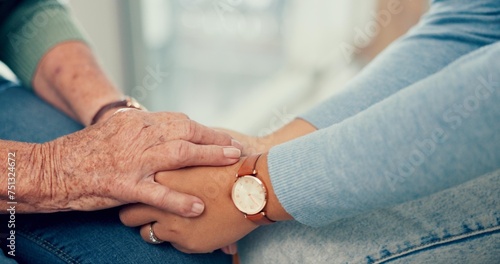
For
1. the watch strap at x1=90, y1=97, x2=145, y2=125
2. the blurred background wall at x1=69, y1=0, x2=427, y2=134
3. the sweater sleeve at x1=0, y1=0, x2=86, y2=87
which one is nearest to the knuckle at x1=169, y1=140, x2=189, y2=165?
the watch strap at x1=90, y1=97, x2=145, y2=125

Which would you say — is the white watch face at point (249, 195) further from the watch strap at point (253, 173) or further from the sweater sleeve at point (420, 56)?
the sweater sleeve at point (420, 56)

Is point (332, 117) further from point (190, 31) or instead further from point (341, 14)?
point (341, 14)

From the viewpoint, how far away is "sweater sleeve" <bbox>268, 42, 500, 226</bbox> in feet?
1.98

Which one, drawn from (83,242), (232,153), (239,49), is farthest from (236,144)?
(239,49)

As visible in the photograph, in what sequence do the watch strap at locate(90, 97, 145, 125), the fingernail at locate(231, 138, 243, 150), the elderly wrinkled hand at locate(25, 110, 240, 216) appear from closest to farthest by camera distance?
the elderly wrinkled hand at locate(25, 110, 240, 216), the fingernail at locate(231, 138, 243, 150), the watch strap at locate(90, 97, 145, 125)

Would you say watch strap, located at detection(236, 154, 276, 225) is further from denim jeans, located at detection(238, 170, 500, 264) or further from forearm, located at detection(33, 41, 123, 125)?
forearm, located at detection(33, 41, 123, 125)

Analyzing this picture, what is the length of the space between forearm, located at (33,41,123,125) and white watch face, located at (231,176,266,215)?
0.37 m

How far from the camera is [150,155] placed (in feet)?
2.39

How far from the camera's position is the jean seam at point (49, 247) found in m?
0.73

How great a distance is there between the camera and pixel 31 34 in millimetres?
1060

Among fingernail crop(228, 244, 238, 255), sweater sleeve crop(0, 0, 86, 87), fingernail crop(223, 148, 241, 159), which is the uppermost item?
sweater sleeve crop(0, 0, 86, 87)

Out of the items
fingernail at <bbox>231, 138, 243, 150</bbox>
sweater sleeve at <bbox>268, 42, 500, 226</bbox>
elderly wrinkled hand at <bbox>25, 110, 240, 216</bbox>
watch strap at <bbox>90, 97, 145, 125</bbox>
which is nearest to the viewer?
sweater sleeve at <bbox>268, 42, 500, 226</bbox>

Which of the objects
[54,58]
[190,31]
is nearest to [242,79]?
[190,31]

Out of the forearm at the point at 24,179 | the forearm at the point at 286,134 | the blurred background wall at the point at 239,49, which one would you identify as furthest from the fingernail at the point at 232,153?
the blurred background wall at the point at 239,49
